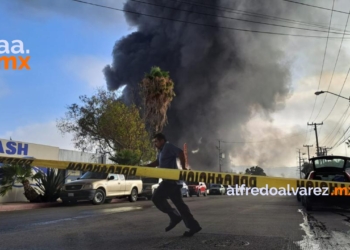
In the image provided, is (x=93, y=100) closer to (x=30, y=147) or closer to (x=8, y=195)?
(x=30, y=147)

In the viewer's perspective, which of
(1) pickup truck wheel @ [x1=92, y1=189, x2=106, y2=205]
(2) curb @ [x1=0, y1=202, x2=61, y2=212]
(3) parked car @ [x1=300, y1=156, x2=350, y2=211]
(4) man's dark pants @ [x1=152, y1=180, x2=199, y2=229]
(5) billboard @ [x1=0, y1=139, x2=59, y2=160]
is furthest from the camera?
(5) billboard @ [x1=0, y1=139, x2=59, y2=160]

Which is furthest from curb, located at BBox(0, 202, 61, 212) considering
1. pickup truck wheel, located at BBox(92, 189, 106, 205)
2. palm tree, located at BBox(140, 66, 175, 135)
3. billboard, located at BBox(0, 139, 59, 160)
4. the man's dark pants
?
the man's dark pants

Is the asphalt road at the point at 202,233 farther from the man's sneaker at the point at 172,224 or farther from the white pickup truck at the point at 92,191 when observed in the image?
the white pickup truck at the point at 92,191

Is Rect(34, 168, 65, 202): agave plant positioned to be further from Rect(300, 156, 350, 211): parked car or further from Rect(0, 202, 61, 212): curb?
Rect(300, 156, 350, 211): parked car

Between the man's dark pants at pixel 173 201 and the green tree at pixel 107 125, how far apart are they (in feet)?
63.9

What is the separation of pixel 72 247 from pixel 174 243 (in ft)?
5.38

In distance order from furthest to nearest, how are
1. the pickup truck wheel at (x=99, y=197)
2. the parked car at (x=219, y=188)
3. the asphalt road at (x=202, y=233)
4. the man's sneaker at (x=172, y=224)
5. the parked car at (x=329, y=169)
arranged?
the pickup truck wheel at (x=99, y=197) → the parked car at (x=329, y=169) → the parked car at (x=219, y=188) → the asphalt road at (x=202, y=233) → the man's sneaker at (x=172, y=224)

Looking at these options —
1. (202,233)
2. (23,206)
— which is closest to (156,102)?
(23,206)

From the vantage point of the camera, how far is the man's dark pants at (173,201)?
14.1 ft

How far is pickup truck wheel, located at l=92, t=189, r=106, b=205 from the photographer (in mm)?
14461

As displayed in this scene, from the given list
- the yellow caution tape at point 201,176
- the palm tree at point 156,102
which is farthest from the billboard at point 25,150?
the yellow caution tape at point 201,176

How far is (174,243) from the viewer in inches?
189

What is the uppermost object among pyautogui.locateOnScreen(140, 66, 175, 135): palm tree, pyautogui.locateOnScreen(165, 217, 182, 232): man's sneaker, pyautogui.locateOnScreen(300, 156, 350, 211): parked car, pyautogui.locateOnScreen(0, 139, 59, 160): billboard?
pyautogui.locateOnScreen(140, 66, 175, 135): palm tree

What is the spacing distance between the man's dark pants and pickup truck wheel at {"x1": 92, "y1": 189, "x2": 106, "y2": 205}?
10.3 m
